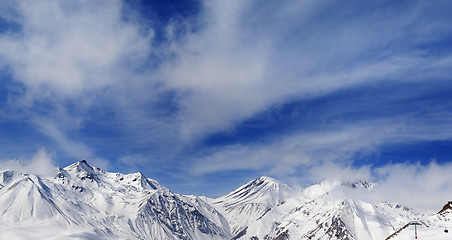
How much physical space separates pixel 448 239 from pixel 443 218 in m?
20.7

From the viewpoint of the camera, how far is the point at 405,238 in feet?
212

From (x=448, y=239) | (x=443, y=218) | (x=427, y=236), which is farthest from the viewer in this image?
(x=443, y=218)

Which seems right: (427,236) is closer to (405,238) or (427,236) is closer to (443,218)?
(405,238)

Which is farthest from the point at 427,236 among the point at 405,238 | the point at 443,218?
the point at 443,218

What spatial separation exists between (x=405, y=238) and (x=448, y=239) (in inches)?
302

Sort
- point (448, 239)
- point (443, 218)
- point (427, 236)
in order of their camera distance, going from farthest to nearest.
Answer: point (443, 218) < point (427, 236) < point (448, 239)

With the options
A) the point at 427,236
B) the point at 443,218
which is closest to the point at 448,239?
the point at 427,236

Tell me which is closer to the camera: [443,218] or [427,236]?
[427,236]

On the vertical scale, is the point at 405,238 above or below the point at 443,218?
below

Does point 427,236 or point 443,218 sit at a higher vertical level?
point 443,218

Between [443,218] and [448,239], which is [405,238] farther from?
[443,218]

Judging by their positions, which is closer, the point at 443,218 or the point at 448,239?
the point at 448,239

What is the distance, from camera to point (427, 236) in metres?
62.9

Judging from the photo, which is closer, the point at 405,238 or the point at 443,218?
the point at 405,238
